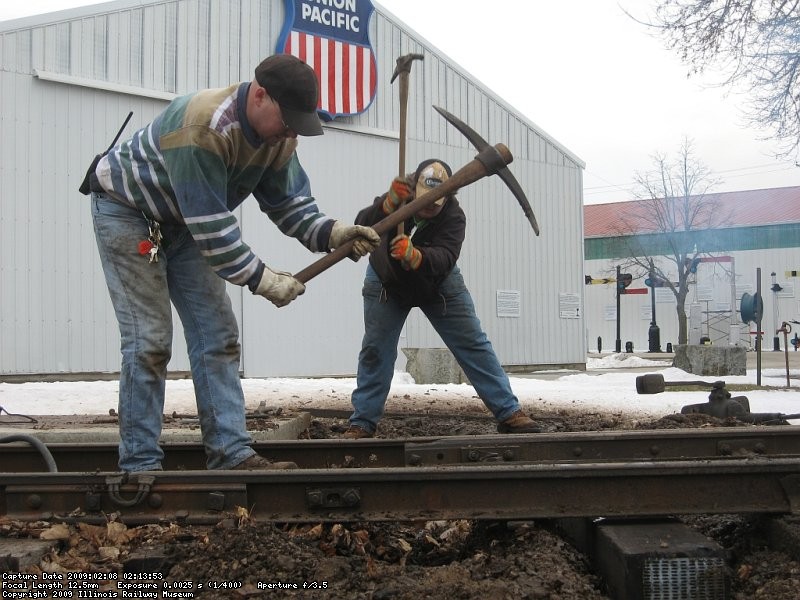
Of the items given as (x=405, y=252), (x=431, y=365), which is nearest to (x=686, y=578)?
(x=405, y=252)

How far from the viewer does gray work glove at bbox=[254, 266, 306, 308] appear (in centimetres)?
339

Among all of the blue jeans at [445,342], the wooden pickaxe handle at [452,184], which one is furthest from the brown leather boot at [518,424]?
the wooden pickaxe handle at [452,184]

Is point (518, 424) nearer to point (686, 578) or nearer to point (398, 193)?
point (398, 193)

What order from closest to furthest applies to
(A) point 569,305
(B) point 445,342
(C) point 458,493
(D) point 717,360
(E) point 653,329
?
(C) point 458,493
(B) point 445,342
(D) point 717,360
(A) point 569,305
(E) point 653,329

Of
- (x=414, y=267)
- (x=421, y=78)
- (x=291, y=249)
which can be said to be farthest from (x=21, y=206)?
(x=414, y=267)

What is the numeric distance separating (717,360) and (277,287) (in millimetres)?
11674

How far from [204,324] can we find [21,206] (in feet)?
32.2

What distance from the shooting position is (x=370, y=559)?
267 cm

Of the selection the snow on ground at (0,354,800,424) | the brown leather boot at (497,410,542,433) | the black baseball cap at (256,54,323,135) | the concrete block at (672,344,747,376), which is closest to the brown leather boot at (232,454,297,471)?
the black baseball cap at (256,54,323,135)

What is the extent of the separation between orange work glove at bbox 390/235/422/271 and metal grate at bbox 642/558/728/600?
2.62m

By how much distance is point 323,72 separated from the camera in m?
14.3

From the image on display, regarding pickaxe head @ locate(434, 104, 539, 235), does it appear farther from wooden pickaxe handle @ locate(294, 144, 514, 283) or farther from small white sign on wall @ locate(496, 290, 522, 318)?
small white sign on wall @ locate(496, 290, 522, 318)

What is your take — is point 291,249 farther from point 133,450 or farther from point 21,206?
point 133,450

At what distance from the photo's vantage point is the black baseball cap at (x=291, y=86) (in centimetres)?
318
